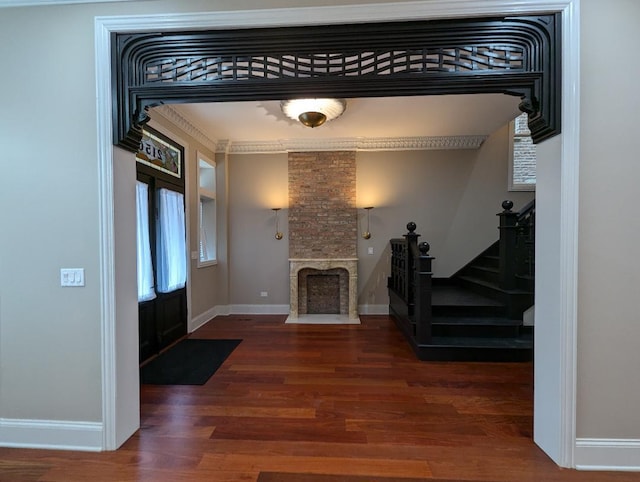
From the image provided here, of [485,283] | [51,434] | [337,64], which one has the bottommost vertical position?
[51,434]

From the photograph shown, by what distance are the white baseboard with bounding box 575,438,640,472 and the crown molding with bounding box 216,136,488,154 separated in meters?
4.42

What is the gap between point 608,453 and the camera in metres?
1.74

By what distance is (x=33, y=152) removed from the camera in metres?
1.92

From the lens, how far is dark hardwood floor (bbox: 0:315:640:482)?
171 cm

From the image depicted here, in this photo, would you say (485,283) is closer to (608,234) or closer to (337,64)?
(608,234)

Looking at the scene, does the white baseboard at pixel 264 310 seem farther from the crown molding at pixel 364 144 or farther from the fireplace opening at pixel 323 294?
the crown molding at pixel 364 144

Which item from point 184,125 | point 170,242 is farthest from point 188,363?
point 184,125

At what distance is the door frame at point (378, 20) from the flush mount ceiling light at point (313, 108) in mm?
1638

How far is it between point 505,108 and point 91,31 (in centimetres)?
452

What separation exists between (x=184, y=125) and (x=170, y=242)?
1.71m

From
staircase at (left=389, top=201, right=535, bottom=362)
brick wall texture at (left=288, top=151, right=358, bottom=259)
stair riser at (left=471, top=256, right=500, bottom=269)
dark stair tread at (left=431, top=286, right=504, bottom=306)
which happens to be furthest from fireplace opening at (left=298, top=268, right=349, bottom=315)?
stair riser at (left=471, top=256, right=500, bottom=269)

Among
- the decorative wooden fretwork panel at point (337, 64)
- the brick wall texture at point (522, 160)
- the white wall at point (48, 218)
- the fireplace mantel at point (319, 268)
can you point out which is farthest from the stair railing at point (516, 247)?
the white wall at point (48, 218)

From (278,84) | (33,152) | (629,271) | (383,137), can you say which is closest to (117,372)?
(33,152)

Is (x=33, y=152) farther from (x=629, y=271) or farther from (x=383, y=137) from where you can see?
(x=383, y=137)
